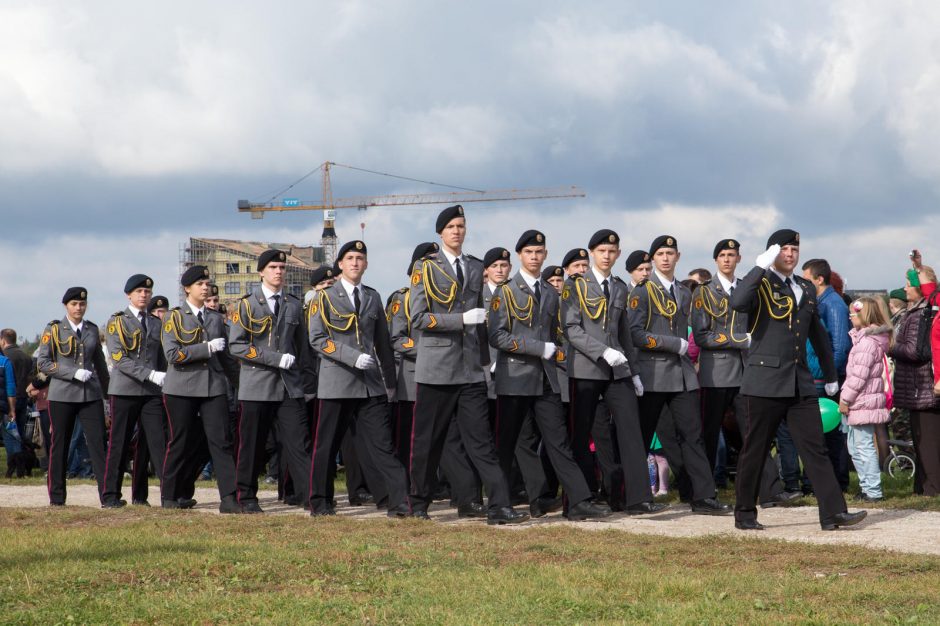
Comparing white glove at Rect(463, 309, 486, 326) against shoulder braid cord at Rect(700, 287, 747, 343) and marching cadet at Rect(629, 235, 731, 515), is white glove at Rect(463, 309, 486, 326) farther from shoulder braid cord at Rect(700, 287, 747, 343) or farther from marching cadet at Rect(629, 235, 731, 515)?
shoulder braid cord at Rect(700, 287, 747, 343)

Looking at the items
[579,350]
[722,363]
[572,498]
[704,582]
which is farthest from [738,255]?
[704,582]

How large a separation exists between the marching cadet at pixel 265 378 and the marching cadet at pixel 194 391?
0.22 m

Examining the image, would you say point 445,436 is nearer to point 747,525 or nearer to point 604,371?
point 604,371

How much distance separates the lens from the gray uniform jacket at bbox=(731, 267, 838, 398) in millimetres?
9430

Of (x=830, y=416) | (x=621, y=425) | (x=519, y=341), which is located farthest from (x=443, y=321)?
(x=830, y=416)

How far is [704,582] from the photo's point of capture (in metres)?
6.83

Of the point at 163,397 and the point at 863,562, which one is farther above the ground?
the point at 163,397

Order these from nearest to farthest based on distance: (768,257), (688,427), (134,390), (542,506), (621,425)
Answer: (768,257)
(621,425)
(688,427)
(542,506)
(134,390)

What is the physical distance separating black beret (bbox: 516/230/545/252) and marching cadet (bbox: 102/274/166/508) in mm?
3661

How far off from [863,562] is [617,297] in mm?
3590

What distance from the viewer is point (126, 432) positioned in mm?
12117

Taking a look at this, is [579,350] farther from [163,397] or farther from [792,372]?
[163,397]

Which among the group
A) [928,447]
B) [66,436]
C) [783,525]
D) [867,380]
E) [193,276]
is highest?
[193,276]

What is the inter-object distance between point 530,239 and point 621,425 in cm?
168
